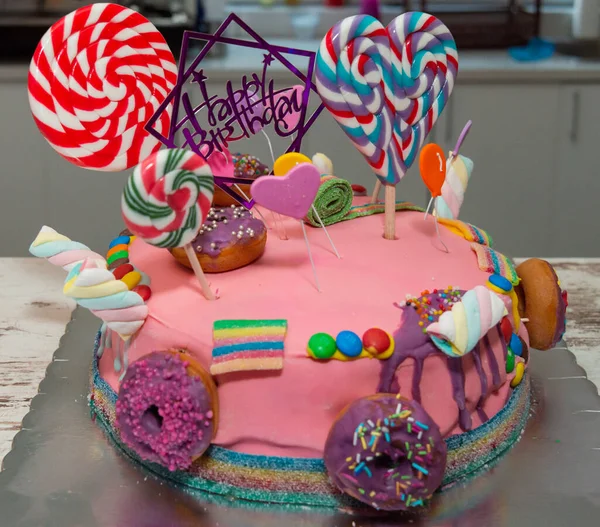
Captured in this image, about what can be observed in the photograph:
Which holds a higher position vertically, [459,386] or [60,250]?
[60,250]

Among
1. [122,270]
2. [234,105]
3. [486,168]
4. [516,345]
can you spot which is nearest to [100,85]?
[234,105]

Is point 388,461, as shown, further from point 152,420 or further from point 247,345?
point 152,420

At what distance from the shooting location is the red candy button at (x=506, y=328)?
169 cm

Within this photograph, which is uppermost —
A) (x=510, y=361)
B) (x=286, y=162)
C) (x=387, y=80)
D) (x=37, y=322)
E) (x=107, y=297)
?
(x=387, y=80)

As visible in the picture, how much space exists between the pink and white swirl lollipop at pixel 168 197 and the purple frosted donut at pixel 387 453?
42 cm

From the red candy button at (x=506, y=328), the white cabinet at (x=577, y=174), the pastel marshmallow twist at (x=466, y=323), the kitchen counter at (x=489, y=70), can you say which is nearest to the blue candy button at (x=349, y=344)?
the pastel marshmallow twist at (x=466, y=323)

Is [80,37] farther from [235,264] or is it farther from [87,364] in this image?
[87,364]

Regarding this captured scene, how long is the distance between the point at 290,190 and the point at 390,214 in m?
0.37

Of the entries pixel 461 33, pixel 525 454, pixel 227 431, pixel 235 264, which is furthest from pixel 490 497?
pixel 461 33

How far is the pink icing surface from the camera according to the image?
1.51m

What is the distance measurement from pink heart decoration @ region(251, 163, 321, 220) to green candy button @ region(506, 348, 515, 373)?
483 millimetres

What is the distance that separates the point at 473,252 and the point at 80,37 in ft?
2.99

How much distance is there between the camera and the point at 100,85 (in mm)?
1823

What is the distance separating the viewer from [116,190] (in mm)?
3615
